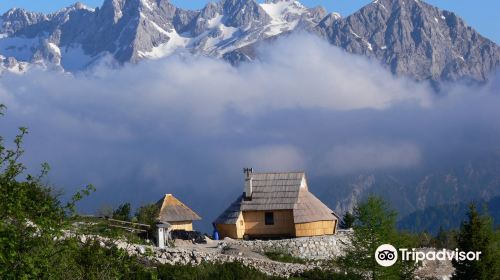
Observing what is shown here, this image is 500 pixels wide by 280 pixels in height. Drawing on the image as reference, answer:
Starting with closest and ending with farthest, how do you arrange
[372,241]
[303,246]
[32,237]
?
[32,237] → [372,241] → [303,246]

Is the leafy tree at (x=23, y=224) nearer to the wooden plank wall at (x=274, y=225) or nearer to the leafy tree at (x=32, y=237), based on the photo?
the leafy tree at (x=32, y=237)

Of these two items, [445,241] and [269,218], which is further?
[445,241]

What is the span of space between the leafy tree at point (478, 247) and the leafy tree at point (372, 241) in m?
2.62

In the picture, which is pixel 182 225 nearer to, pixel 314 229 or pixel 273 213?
pixel 273 213

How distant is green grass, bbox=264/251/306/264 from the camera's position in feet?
140

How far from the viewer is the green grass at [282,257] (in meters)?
42.8

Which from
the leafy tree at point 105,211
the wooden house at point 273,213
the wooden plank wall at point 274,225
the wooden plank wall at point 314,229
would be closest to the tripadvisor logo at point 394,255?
the wooden plank wall at point 314,229

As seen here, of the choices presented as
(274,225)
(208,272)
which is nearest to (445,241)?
(274,225)

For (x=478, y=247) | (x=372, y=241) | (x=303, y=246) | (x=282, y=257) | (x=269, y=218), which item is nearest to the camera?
(x=478, y=247)

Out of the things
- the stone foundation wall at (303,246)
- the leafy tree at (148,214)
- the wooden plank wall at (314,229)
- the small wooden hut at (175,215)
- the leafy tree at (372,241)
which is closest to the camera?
Result: the leafy tree at (372,241)

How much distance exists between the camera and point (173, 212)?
52531 mm

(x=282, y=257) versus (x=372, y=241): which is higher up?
(x=282, y=257)

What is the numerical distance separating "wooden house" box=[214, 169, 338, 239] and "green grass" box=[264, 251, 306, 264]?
19.4 feet

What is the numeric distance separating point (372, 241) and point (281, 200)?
58.5 feet
